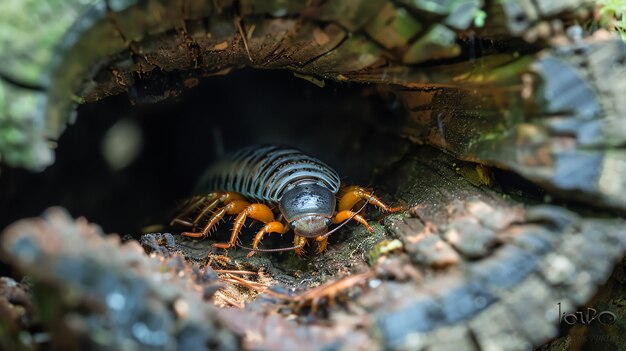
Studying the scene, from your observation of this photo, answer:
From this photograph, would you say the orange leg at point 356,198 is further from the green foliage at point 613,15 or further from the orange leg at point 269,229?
the green foliage at point 613,15

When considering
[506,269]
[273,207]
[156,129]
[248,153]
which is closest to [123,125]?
[156,129]

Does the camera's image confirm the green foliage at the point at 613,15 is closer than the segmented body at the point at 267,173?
Yes

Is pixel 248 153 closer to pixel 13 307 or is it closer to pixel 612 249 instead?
pixel 13 307

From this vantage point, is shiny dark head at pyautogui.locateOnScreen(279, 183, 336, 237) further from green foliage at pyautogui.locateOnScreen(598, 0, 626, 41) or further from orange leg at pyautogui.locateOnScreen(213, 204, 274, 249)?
green foliage at pyautogui.locateOnScreen(598, 0, 626, 41)

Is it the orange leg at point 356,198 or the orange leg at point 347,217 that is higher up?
the orange leg at point 356,198

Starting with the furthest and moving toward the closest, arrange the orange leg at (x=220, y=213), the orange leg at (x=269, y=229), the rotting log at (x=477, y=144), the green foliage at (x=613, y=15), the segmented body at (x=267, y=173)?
the segmented body at (x=267, y=173) < the orange leg at (x=220, y=213) < the orange leg at (x=269, y=229) < the green foliage at (x=613, y=15) < the rotting log at (x=477, y=144)

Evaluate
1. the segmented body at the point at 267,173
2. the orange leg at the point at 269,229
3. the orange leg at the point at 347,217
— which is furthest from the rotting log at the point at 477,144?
the segmented body at the point at 267,173
